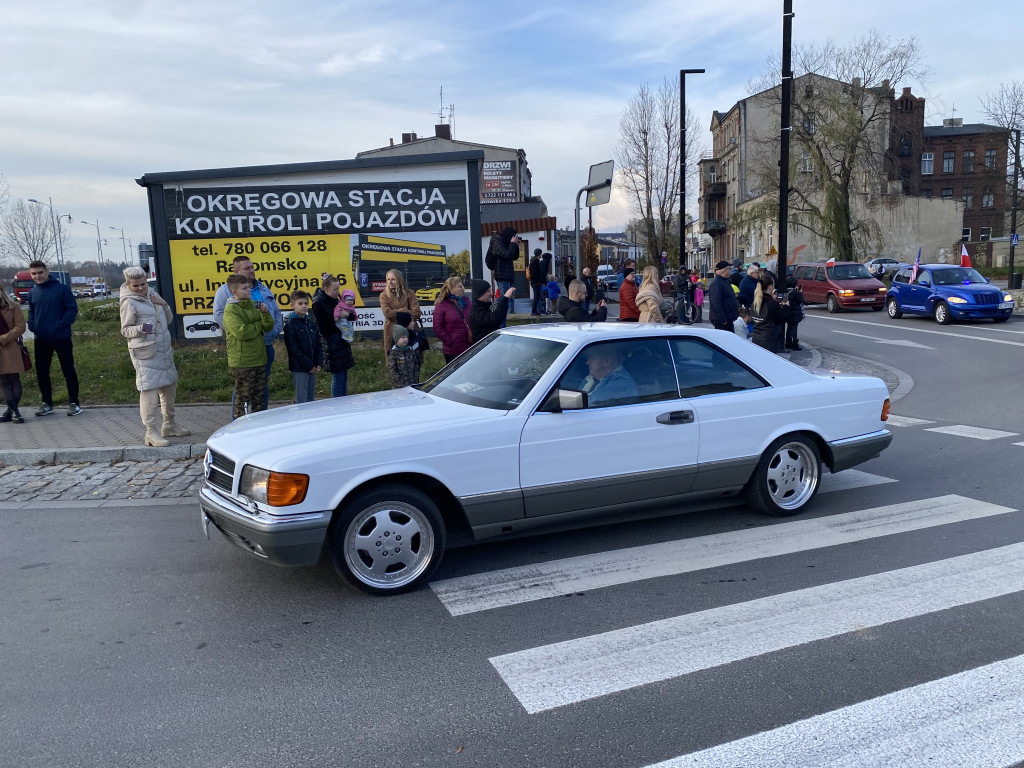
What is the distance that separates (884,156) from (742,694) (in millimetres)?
46401

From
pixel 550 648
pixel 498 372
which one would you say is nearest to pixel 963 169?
pixel 498 372

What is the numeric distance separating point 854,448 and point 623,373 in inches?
82.0

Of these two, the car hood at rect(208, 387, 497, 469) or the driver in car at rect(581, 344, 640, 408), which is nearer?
the car hood at rect(208, 387, 497, 469)

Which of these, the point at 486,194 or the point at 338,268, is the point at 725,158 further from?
the point at 338,268

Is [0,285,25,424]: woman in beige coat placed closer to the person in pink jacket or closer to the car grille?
the person in pink jacket

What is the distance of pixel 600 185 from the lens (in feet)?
37.7

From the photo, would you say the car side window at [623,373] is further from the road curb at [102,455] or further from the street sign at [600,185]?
the street sign at [600,185]

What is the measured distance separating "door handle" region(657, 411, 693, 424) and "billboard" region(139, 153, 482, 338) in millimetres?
9982

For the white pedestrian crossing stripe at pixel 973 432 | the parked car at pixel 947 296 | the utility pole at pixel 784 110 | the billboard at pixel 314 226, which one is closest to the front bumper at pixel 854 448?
the white pedestrian crossing stripe at pixel 973 432

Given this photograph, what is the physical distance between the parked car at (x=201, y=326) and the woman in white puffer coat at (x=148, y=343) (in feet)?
22.7

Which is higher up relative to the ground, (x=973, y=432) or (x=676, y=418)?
(x=676, y=418)

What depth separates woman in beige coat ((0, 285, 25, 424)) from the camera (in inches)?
361

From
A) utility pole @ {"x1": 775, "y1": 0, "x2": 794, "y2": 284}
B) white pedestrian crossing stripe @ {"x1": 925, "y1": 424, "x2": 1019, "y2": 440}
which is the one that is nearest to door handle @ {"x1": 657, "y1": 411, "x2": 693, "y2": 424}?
white pedestrian crossing stripe @ {"x1": 925, "y1": 424, "x2": 1019, "y2": 440}

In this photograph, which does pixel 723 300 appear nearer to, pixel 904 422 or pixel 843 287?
pixel 904 422
